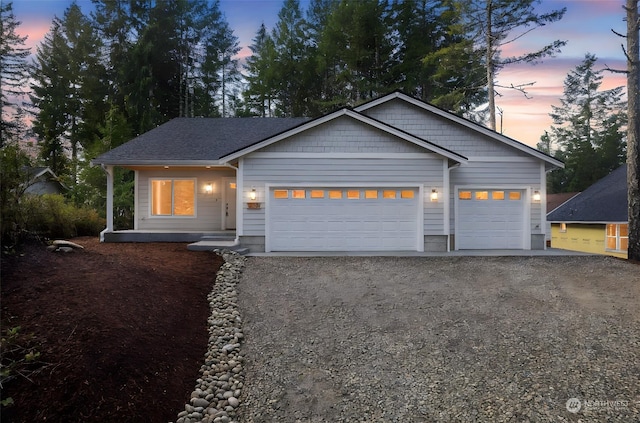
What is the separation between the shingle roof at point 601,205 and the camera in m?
15.9

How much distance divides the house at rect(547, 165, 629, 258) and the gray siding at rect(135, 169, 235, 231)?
1676 centimetres

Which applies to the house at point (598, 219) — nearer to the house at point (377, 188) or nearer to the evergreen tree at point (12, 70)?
the house at point (377, 188)

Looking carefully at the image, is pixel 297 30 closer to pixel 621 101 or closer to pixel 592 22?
pixel 592 22

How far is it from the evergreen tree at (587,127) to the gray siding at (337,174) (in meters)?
24.9

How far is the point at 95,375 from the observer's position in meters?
3.18

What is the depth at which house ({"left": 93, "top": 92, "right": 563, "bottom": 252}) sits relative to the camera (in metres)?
9.79

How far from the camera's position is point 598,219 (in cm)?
1659

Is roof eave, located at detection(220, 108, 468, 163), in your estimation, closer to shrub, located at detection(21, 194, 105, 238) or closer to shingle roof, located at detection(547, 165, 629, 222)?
shrub, located at detection(21, 194, 105, 238)

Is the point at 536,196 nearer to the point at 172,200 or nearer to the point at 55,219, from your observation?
the point at 172,200

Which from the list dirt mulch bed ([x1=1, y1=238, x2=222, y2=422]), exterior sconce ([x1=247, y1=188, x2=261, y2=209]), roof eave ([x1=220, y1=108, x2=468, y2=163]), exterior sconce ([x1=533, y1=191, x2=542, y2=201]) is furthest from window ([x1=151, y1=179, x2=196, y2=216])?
exterior sconce ([x1=533, y1=191, x2=542, y2=201])

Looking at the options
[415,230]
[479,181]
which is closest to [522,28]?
[479,181]

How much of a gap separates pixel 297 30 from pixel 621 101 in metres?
27.1

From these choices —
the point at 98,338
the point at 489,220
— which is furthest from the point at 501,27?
the point at 98,338
